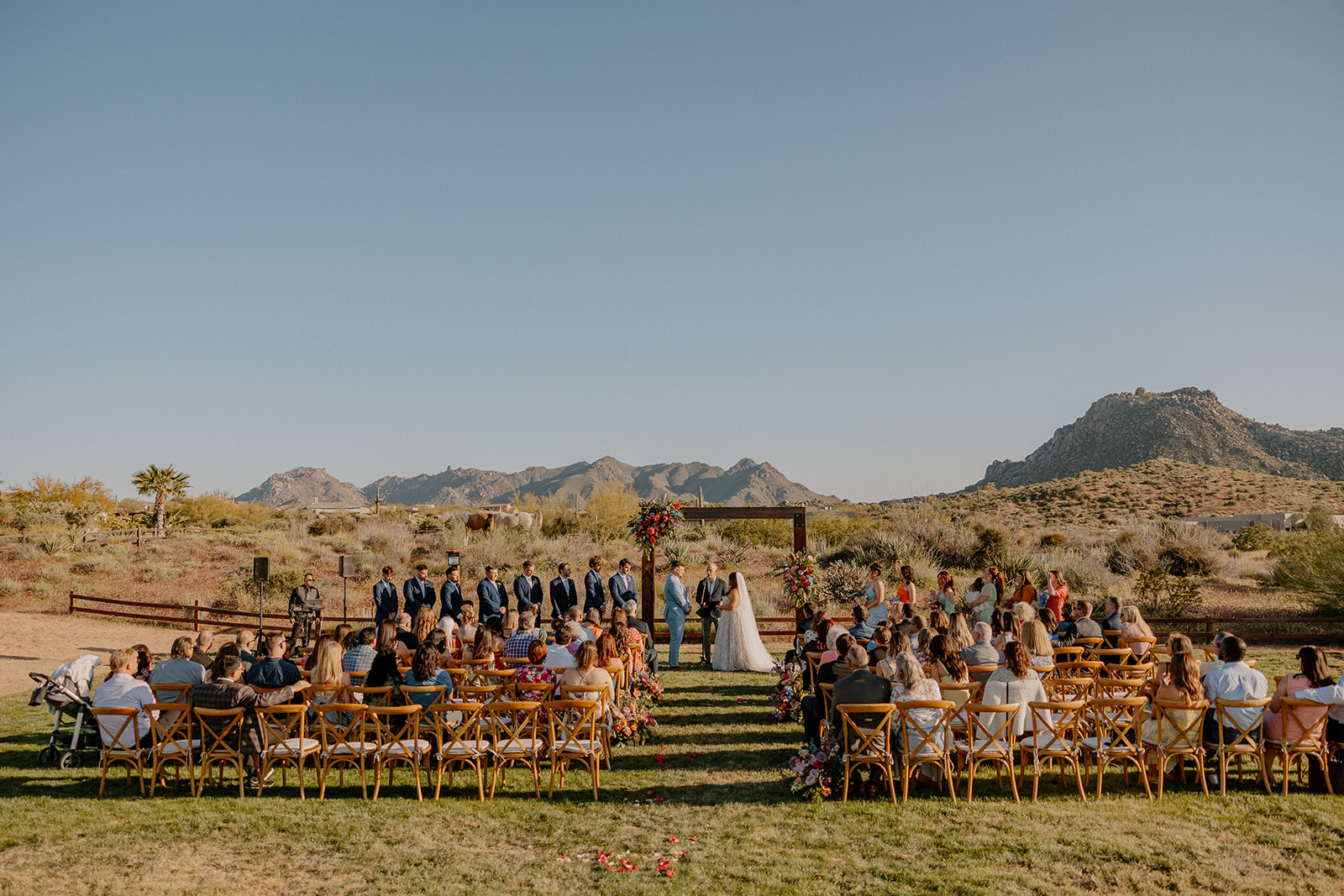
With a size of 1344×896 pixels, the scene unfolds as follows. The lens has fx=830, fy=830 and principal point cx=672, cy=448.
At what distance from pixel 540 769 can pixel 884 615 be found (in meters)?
5.90

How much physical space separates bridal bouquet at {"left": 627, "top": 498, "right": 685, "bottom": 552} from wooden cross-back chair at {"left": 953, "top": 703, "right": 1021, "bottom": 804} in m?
8.44

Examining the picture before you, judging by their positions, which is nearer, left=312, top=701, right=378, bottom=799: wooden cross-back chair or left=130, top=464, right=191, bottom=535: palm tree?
left=312, top=701, right=378, bottom=799: wooden cross-back chair

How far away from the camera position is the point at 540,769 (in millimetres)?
7855

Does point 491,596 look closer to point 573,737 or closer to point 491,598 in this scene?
point 491,598

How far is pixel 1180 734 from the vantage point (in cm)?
661

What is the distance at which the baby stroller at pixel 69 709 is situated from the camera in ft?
25.7

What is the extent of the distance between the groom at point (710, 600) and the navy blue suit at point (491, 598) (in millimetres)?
3190

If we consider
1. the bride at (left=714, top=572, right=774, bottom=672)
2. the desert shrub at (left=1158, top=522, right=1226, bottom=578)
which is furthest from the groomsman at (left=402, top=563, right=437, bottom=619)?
the desert shrub at (left=1158, top=522, right=1226, bottom=578)

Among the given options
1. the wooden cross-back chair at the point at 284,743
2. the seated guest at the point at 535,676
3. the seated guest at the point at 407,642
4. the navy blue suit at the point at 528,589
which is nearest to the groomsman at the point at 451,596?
the navy blue suit at the point at 528,589

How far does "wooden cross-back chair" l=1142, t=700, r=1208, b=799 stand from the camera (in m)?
6.61

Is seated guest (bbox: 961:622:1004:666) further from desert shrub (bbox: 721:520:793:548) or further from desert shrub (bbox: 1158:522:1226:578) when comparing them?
desert shrub (bbox: 721:520:793:548)

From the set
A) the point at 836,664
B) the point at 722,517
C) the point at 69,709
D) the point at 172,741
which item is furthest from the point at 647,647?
the point at 69,709

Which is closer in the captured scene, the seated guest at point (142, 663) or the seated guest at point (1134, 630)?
the seated guest at point (142, 663)

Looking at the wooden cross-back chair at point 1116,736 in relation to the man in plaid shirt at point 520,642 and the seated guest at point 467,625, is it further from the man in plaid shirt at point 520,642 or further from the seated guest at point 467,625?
the seated guest at point 467,625
